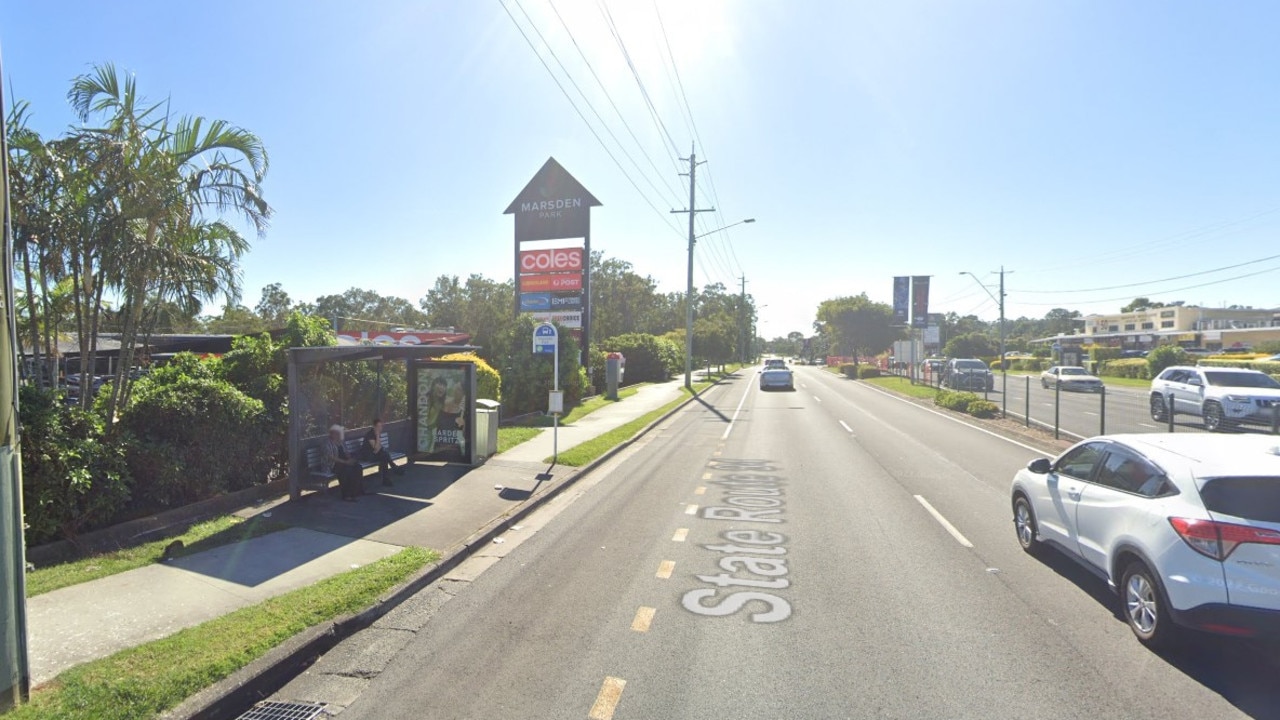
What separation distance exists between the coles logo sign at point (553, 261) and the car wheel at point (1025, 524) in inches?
831

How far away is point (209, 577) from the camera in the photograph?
600cm

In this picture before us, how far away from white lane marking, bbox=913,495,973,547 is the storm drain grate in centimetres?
652

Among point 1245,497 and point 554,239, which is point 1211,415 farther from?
point 554,239

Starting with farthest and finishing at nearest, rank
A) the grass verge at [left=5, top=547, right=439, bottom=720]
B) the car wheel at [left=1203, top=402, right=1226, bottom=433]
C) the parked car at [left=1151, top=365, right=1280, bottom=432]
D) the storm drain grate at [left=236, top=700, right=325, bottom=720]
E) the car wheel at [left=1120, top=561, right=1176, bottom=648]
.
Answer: the parked car at [left=1151, top=365, right=1280, bottom=432], the car wheel at [left=1203, top=402, right=1226, bottom=433], the car wheel at [left=1120, top=561, right=1176, bottom=648], the storm drain grate at [left=236, top=700, right=325, bottom=720], the grass verge at [left=5, top=547, right=439, bottom=720]

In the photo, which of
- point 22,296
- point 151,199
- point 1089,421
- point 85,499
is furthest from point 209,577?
point 1089,421

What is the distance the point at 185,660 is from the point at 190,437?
4.49 m

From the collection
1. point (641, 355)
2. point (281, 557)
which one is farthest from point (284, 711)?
point (641, 355)

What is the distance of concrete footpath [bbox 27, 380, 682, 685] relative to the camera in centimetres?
484

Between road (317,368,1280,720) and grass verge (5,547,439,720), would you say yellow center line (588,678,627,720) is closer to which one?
road (317,368,1280,720)

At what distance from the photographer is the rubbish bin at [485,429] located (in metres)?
12.4

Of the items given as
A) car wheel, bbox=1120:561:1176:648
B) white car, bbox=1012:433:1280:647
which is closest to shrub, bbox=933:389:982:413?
white car, bbox=1012:433:1280:647

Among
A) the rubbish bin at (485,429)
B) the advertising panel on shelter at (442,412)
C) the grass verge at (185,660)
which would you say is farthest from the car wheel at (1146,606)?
the rubbish bin at (485,429)

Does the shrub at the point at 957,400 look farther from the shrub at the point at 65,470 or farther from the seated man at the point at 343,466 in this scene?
the shrub at the point at 65,470

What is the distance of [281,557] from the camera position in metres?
6.66
